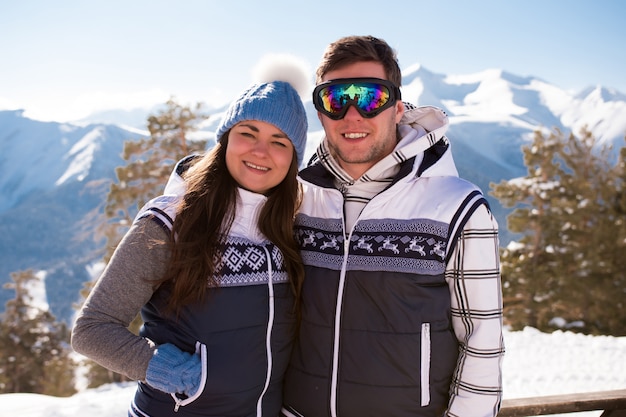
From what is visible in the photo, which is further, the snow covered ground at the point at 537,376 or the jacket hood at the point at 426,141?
the snow covered ground at the point at 537,376

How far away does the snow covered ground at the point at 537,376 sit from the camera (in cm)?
538

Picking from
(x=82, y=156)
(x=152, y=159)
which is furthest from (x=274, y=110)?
(x=82, y=156)

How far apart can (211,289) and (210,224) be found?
0.29 meters

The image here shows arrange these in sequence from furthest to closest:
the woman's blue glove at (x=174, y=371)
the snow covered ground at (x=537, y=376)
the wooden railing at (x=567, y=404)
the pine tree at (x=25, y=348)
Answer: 1. the pine tree at (x=25, y=348)
2. the snow covered ground at (x=537, y=376)
3. the wooden railing at (x=567, y=404)
4. the woman's blue glove at (x=174, y=371)

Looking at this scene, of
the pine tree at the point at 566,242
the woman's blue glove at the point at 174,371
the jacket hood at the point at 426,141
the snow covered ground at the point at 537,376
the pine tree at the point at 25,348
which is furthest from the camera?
the pine tree at the point at 25,348

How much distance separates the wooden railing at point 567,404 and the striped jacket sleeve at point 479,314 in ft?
3.13

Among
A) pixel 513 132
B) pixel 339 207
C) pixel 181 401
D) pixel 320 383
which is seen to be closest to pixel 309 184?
pixel 339 207

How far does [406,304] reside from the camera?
198 cm

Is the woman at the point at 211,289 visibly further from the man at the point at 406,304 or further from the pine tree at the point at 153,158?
the pine tree at the point at 153,158

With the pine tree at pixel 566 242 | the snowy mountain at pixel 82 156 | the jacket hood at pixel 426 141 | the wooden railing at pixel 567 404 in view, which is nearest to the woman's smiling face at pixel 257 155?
the jacket hood at pixel 426 141

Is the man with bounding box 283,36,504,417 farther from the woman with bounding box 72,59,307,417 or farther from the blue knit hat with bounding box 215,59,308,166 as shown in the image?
the blue knit hat with bounding box 215,59,308,166

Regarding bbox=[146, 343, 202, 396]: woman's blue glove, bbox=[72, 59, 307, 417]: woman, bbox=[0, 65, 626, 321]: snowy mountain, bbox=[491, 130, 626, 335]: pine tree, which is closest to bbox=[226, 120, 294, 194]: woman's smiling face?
bbox=[72, 59, 307, 417]: woman

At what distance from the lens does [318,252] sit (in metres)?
2.17

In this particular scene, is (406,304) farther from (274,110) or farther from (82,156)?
(82,156)
